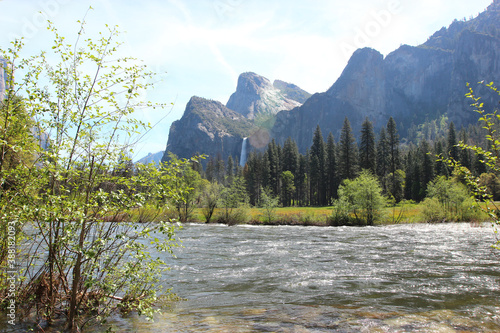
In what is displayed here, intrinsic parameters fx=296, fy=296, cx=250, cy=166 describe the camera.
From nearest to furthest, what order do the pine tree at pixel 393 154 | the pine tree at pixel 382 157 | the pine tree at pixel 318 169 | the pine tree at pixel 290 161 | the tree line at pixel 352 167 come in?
1. the tree line at pixel 352 167
2. the pine tree at pixel 393 154
3. the pine tree at pixel 382 157
4. the pine tree at pixel 318 169
5. the pine tree at pixel 290 161

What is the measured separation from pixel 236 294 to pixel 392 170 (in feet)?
250

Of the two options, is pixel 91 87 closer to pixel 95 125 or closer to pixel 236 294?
pixel 95 125

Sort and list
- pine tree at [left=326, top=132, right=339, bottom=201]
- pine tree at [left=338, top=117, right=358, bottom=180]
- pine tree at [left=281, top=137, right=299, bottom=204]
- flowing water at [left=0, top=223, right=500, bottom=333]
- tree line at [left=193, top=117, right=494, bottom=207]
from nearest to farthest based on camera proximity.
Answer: flowing water at [left=0, top=223, right=500, bottom=333] → tree line at [left=193, top=117, right=494, bottom=207] → pine tree at [left=338, top=117, right=358, bottom=180] → pine tree at [left=326, top=132, right=339, bottom=201] → pine tree at [left=281, top=137, right=299, bottom=204]

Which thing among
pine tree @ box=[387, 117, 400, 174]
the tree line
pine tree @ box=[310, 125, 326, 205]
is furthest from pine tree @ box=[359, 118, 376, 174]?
pine tree @ box=[310, 125, 326, 205]

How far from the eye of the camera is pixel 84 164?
5.51 metres

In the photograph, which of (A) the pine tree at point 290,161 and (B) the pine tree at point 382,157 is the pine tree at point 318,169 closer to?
(A) the pine tree at point 290,161

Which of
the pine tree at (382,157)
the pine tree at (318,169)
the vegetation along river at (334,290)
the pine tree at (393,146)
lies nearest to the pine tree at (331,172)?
the pine tree at (318,169)

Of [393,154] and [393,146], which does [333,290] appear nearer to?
[393,154]

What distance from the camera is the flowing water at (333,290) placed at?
6895 millimetres

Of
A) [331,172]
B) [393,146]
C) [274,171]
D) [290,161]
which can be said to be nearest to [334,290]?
[331,172]

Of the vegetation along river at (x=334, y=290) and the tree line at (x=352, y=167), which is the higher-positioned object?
the tree line at (x=352, y=167)

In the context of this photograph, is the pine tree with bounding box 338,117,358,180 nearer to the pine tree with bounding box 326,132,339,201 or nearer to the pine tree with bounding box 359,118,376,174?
the pine tree with bounding box 359,118,376,174

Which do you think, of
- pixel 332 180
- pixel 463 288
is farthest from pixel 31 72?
pixel 332 180

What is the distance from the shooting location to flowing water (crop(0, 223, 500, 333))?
6.89 metres
